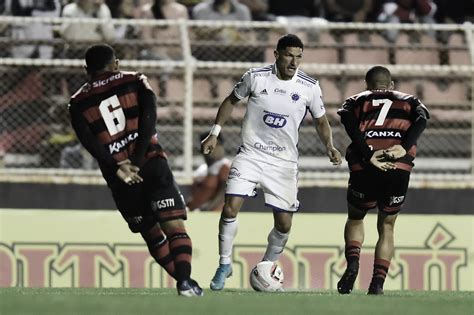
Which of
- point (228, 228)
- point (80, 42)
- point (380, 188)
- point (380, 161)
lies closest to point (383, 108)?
point (380, 161)

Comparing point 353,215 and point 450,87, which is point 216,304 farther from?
point 450,87

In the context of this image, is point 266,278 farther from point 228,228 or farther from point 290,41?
point 290,41

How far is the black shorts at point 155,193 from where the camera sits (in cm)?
1043

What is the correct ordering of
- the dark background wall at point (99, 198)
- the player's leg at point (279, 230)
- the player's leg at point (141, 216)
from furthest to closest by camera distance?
the dark background wall at point (99, 198) → the player's leg at point (279, 230) → the player's leg at point (141, 216)

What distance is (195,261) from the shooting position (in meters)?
14.8

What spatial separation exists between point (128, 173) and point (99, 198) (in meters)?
6.09

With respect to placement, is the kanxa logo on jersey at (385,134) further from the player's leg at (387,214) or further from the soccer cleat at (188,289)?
the soccer cleat at (188,289)

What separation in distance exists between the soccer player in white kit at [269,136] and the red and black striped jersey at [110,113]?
1.22m

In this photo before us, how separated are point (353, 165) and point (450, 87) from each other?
5.95 metres

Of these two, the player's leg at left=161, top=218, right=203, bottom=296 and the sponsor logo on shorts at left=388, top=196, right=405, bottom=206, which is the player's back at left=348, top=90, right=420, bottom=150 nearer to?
the sponsor logo on shorts at left=388, top=196, right=405, bottom=206

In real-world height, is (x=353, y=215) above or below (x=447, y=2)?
below

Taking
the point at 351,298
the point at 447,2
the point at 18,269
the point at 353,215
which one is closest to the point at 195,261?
the point at 18,269

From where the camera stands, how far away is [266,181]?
1184 cm

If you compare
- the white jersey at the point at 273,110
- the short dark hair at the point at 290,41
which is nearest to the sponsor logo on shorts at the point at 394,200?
the white jersey at the point at 273,110
